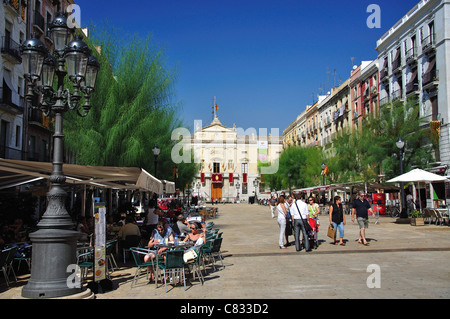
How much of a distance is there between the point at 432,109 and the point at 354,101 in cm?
1835

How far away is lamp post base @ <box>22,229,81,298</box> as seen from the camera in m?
6.57

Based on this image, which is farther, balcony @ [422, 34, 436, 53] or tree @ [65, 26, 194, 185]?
balcony @ [422, 34, 436, 53]

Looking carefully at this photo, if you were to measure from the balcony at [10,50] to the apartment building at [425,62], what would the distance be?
89.4 ft

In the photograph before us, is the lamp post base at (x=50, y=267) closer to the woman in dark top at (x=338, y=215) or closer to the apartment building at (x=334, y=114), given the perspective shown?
the woman in dark top at (x=338, y=215)

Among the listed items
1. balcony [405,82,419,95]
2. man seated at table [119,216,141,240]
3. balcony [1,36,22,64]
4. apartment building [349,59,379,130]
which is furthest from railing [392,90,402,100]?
man seated at table [119,216,141,240]

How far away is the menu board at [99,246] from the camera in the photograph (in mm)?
7723

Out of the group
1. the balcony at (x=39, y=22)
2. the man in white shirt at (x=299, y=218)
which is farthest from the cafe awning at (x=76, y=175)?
the balcony at (x=39, y=22)

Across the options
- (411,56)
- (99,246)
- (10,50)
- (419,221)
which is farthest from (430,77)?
(99,246)

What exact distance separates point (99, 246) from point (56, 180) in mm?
1483

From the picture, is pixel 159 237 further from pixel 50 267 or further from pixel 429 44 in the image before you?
pixel 429 44

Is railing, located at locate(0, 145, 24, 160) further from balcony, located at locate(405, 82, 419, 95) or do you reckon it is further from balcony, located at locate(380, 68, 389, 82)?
balcony, located at locate(380, 68, 389, 82)

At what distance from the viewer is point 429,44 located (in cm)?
3167

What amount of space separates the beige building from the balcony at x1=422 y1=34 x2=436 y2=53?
56068 mm

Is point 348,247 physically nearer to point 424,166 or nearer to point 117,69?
point 117,69
